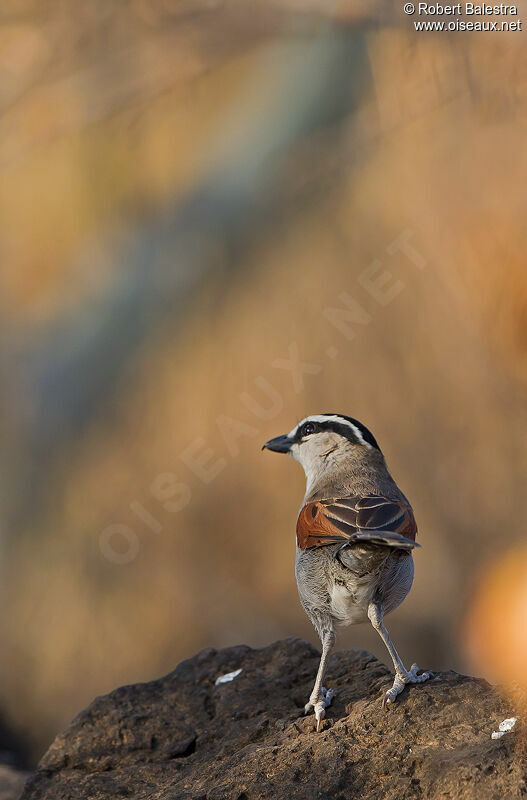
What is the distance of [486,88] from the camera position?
6949mm

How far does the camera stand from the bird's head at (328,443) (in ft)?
14.0

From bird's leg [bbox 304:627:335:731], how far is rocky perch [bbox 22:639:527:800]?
2.0 inches

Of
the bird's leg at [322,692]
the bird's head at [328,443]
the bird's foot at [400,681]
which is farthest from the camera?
the bird's head at [328,443]

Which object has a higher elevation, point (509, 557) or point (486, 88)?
point (486, 88)

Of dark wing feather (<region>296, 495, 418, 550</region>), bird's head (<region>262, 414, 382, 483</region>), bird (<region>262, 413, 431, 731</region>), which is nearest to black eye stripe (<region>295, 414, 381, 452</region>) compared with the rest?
bird's head (<region>262, 414, 382, 483</region>)

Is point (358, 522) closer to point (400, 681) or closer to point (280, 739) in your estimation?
point (400, 681)

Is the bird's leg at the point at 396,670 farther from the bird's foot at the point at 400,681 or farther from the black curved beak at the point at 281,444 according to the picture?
the black curved beak at the point at 281,444

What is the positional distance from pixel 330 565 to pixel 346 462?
2.21 ft

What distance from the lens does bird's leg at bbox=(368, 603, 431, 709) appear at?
11.7ft

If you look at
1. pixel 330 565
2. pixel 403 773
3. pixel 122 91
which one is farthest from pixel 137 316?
pixel 403 773

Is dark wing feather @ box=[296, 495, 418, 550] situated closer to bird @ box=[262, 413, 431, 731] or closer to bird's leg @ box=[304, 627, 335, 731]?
bird @ box=[262, 413, 431, 731]

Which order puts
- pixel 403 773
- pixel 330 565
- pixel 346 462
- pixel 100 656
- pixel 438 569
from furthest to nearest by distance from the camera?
pixel 100 656, pixel 438 569, pixel 346 462, pixel 330 565, pixel 403 773

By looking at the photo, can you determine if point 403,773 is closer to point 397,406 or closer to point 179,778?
point 179,778

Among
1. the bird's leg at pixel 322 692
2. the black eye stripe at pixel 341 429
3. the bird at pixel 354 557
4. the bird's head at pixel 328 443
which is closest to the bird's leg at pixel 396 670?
the bird at pixel 354 557
